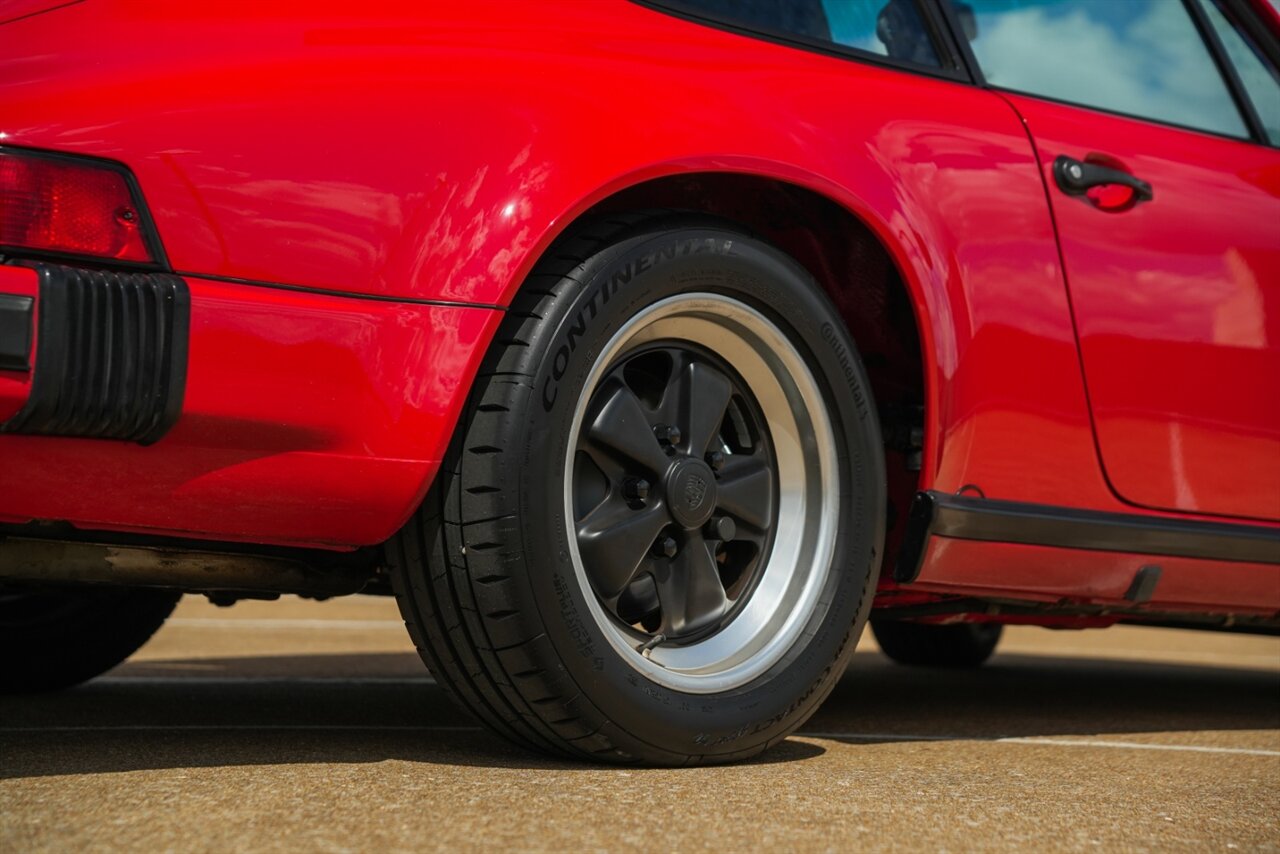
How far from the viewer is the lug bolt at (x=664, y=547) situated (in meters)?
2.69

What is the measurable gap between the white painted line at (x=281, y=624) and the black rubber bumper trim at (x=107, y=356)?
14.0 ft

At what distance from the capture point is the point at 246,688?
3.88 m

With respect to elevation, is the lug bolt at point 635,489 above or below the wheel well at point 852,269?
below

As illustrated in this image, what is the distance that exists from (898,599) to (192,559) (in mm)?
1474

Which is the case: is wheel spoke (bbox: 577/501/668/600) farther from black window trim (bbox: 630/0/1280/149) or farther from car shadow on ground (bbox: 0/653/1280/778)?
A: black window trim (bbox: 630/0/1280/149)

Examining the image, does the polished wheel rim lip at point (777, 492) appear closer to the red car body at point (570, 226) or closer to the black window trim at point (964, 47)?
the red car body at point (570, 226)

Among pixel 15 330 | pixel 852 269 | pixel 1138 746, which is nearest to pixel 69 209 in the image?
pixel 15 330

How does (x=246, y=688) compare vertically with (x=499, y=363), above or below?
below

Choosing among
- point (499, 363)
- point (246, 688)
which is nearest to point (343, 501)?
point (499, 363)

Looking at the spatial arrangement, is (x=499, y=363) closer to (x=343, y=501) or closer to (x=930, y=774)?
(x=343, y=501)

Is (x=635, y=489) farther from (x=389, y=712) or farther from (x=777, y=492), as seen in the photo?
(x=389, y=712)

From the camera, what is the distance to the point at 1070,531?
10.1 feet

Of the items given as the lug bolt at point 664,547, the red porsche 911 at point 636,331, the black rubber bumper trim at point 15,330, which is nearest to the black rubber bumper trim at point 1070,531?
the red porsche 911 at point 636,331

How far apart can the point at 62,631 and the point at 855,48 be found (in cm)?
226
